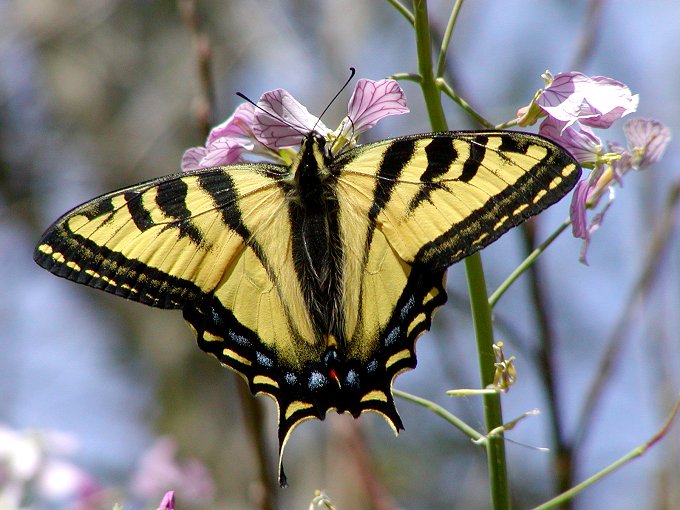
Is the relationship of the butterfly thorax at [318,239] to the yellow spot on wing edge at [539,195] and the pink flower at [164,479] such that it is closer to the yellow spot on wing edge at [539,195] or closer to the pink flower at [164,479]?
the yellow spot on wing edge at [539,195]

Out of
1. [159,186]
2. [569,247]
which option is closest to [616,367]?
[159,186]

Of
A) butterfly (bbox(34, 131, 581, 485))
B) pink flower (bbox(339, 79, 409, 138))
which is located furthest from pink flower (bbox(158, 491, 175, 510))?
pink flower (bbox(339, 79, 409, 138))

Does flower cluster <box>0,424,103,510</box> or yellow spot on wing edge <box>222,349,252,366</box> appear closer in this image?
yellow spot on wing edge <box>222,349,252,366</box>

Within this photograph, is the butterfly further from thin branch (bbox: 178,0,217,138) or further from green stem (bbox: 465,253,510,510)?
thin branch (bbox: 178,0,217,138)

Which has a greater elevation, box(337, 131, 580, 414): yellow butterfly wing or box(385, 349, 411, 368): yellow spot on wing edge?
box(337, 131, 580, 414): yellow butterfly wing

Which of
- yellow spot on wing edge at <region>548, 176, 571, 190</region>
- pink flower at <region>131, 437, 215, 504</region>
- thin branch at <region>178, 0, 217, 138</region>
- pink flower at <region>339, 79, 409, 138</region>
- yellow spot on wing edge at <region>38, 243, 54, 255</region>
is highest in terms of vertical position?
thin branch at <region>178, 0, 217, 138</region>

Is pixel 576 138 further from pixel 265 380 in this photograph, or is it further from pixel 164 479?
pixel 164 479

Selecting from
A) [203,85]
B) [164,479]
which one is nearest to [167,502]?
[203,85]
